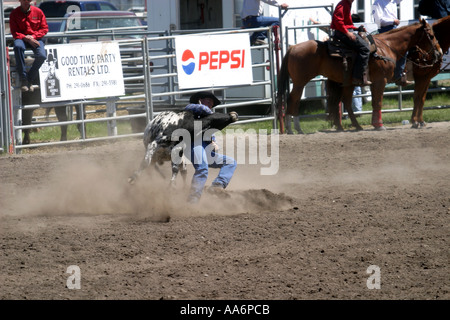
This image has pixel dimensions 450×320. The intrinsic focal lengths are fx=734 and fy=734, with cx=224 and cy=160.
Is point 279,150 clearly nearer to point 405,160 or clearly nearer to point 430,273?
point 405,160

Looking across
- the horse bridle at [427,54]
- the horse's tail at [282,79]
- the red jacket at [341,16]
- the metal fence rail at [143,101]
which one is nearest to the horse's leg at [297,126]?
the horse's tail at [282,79]

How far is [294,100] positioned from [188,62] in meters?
2.10


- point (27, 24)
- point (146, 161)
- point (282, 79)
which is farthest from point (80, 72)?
point (146, 161)

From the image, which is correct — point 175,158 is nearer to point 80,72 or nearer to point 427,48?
point 80,72

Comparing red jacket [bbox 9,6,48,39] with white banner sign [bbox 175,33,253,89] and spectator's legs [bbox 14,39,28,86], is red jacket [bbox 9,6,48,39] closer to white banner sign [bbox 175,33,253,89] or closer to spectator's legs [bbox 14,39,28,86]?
spectator's legs [bbox 14,39,28,86]

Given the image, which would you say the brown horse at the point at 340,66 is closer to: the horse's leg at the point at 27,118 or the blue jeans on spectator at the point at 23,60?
the blue jeans on spectator at the point at 23,60

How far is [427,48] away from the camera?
1360cm

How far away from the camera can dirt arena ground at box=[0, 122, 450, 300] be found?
5355 millimetres

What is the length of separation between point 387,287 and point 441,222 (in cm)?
204

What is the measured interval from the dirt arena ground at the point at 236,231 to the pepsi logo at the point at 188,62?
2446 mm

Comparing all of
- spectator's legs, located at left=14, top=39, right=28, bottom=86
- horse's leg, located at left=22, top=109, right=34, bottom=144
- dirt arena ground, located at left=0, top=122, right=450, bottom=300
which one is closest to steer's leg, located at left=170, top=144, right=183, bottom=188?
dirt arena ground, located at left=0, top=122, right=450, bottom=300

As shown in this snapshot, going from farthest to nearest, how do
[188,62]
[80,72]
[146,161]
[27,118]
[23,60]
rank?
1. [188,62]
2. [27,118]
3. [80,72]
4. [23,60]
5. [146,161]
